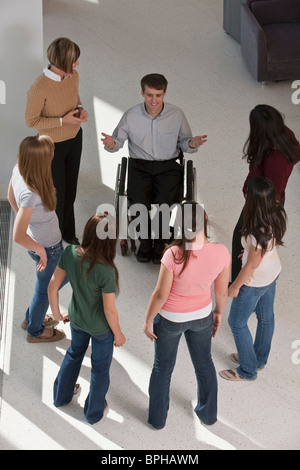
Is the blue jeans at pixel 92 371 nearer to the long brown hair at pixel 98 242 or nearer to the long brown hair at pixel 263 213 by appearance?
the long brown hair at pixel 98 242

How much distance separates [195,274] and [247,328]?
0.82 metres

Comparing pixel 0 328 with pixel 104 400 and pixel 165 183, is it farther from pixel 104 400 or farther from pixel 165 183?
pixel 165 183

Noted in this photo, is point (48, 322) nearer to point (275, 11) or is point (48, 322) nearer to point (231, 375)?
point (231, 375)

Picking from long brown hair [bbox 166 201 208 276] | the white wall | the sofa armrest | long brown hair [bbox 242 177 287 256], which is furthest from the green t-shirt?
the sofa armrest

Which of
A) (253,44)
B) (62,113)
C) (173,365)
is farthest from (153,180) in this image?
(253,44)

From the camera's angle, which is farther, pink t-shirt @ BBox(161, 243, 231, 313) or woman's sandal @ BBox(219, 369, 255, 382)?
woman's sandal @ BBox(219, 369, 255, 382)

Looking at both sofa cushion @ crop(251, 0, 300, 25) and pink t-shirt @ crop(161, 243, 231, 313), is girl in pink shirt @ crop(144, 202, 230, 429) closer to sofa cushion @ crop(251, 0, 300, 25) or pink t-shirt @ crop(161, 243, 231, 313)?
pink t-shirt @ crop(161, 243, 231, 313)

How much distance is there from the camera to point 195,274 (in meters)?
3.27

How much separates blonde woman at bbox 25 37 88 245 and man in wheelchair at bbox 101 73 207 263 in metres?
0.26

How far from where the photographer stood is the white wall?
4938 mm

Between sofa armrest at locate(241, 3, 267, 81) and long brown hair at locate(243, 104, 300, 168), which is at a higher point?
sofa armrest at locate(241, 3, 267, 81)

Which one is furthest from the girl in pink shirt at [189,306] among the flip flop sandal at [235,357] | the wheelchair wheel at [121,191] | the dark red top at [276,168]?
the wheelchair wheel at [121,191]

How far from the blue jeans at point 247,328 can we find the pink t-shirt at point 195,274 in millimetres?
444

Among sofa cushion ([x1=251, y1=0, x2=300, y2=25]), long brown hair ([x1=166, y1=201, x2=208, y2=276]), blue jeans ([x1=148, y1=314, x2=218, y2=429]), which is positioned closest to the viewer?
long brown hair ([x1=166, y1=201, x2=208, y2=276])
